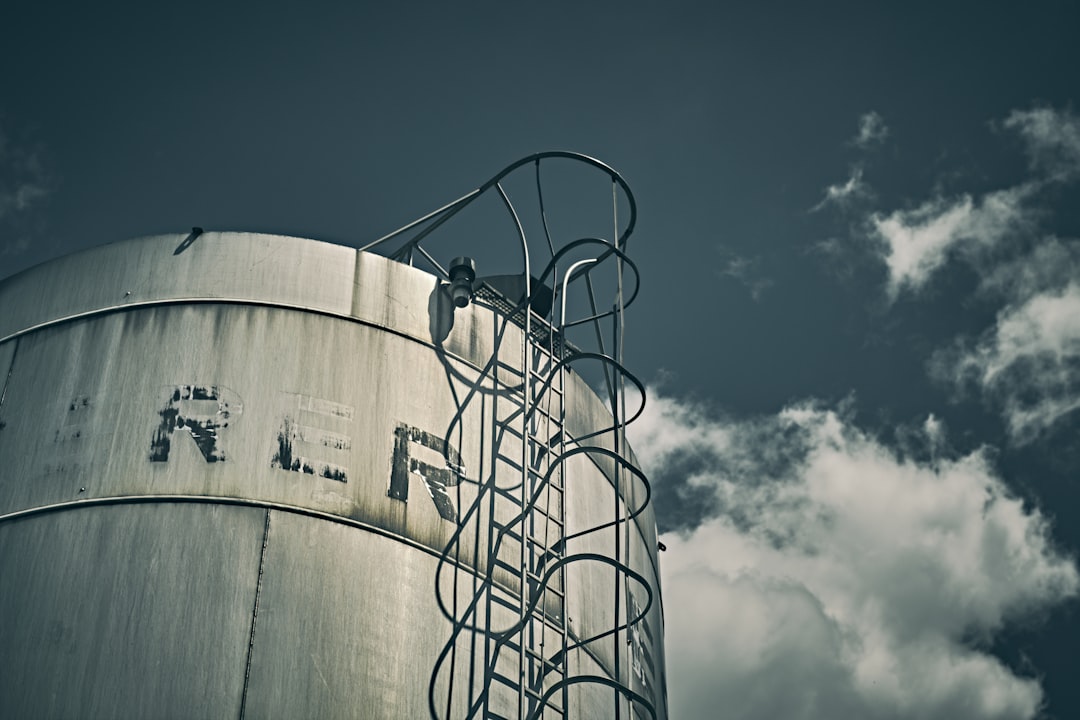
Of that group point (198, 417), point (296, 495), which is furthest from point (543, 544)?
point (198, 417)

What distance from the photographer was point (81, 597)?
1012 cm

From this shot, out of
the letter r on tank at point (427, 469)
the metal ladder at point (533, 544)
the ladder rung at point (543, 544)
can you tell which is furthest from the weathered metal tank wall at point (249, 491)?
the ladder rung at point (543, 544)

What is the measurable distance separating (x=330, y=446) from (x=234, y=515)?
3.77ft

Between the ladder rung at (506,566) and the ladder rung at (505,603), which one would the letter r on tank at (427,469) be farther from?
the ladder rung at (505,603)

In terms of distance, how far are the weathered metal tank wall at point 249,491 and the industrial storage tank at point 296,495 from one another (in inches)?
0.8

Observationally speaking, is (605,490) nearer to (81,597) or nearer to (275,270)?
(275,270)

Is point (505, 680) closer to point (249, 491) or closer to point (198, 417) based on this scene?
point (249, 491)

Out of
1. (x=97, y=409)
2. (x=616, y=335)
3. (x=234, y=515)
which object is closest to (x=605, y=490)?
(x=616, y=335)

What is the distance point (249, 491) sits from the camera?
1075 cm

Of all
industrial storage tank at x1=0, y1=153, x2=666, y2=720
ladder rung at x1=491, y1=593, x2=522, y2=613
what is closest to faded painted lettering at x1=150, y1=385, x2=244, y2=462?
industrial storage tank at x1=0, y1=153, x2=666, y2=720

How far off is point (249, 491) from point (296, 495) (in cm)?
41

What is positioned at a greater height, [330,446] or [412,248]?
[412,248]

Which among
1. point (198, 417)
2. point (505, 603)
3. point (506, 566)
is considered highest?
point (198, 417)

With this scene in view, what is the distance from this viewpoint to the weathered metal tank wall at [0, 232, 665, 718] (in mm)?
9906
